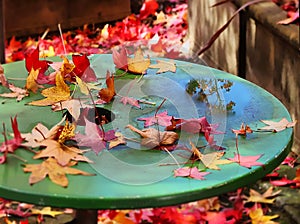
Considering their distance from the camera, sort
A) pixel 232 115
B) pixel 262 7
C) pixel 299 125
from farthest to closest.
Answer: pixel 262 7, pixel 299 125, pixel 232 115

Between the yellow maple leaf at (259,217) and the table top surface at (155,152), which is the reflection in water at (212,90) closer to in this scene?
the table top surface at (155,152)

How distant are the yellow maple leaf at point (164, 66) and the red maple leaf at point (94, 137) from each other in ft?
1.83

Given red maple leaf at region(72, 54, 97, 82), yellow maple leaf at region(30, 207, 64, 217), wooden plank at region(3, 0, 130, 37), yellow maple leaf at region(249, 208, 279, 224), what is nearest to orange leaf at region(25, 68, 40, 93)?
red maple leaf at region(72, 54, 97, 82)

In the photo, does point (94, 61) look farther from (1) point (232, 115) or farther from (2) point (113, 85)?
(1) point (232, 115)

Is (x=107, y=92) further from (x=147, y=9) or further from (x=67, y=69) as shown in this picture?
(x=147, y=9)

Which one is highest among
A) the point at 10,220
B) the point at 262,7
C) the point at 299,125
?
the point at 262,7

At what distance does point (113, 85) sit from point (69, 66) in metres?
0.19

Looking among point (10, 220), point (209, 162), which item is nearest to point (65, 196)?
point (209, 162)

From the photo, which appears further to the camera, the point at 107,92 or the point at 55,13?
the point at 55,13

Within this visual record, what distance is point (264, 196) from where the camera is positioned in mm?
3359

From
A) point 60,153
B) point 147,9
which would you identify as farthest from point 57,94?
point 147,9

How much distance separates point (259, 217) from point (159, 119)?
3.89 feet

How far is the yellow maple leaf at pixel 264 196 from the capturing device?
3322 millimetres

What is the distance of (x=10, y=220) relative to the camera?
325 centimetres
